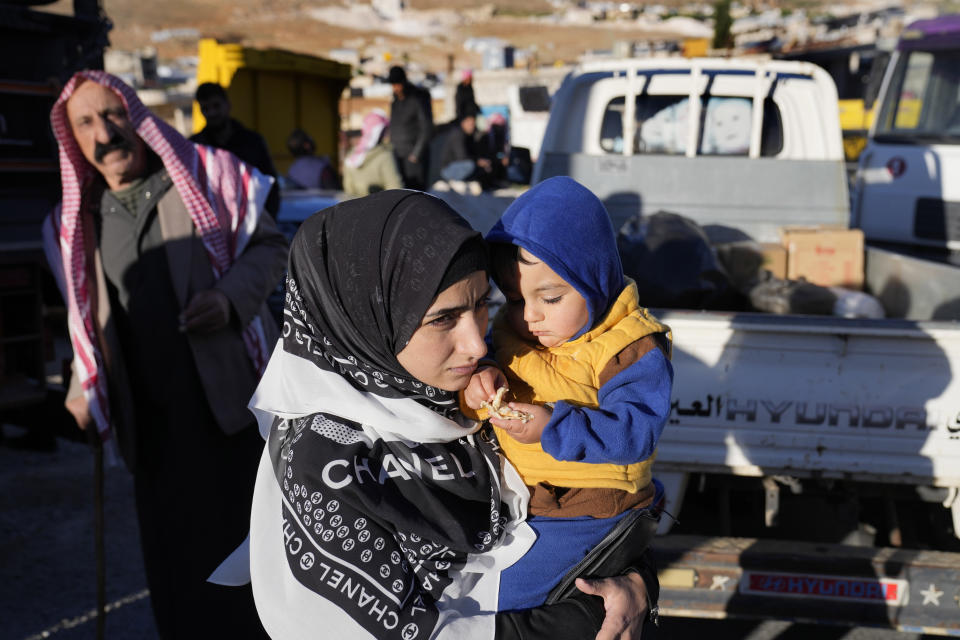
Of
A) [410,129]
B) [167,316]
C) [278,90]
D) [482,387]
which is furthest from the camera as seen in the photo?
[278,90]

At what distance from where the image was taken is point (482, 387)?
1.42 metres

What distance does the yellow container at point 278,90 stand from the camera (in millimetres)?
11305

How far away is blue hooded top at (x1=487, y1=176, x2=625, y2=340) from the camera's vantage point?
151 centimetres

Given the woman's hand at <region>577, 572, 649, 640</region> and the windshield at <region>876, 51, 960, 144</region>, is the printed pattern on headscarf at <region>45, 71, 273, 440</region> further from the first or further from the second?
the windshield at <region>876, 51, 960, 144</region>

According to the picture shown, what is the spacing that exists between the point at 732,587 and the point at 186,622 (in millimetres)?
1792

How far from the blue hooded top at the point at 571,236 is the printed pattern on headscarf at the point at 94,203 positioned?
1.36 meters

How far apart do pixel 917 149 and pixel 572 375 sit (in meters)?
6.28

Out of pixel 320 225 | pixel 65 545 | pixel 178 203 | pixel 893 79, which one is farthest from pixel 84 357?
pixel 893 79

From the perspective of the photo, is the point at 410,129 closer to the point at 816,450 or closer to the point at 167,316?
the point at 167,316

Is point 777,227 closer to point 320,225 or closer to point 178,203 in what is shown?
point 178,203

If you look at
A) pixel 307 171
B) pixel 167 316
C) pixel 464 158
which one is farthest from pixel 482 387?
pixel 464 158

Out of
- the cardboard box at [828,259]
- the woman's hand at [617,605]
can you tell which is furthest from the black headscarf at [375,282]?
the cardboard box at [828,259]

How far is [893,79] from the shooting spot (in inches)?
275

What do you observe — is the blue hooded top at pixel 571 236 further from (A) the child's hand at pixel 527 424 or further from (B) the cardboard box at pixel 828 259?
(B) the cardboard box at pixel 828 259
